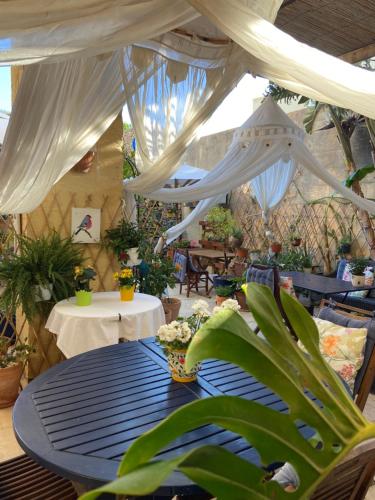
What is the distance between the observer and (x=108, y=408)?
1.43m

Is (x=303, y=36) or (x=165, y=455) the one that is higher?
(x=303, y=36)

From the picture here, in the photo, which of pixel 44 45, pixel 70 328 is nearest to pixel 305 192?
pixel 70 328

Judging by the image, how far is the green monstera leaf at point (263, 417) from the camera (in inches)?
17.4

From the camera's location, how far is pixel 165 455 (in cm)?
115

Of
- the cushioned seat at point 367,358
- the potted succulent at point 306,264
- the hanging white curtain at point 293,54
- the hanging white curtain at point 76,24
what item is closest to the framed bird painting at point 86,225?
the hanging white curtain at point 76,24

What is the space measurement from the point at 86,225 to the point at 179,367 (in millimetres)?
1993

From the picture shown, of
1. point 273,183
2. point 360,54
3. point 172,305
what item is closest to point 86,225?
point 172,305

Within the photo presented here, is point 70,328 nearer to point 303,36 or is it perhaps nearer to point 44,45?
point 44,45

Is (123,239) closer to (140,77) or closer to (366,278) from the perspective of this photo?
(140,77)

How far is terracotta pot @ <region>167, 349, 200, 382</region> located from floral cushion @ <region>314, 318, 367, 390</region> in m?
0.80

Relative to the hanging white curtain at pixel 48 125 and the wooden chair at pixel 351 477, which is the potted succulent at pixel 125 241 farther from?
the wooden chair at pixel 351 477

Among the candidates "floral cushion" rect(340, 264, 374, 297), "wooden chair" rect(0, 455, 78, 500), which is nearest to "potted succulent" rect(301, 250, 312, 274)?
"floral cushion" rect(340, 264, 374, 297)

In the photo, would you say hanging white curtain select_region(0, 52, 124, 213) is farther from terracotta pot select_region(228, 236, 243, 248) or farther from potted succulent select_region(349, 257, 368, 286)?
terracotta pot select_region(228, 236, 243, 248)

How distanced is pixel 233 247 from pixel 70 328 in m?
5.67
